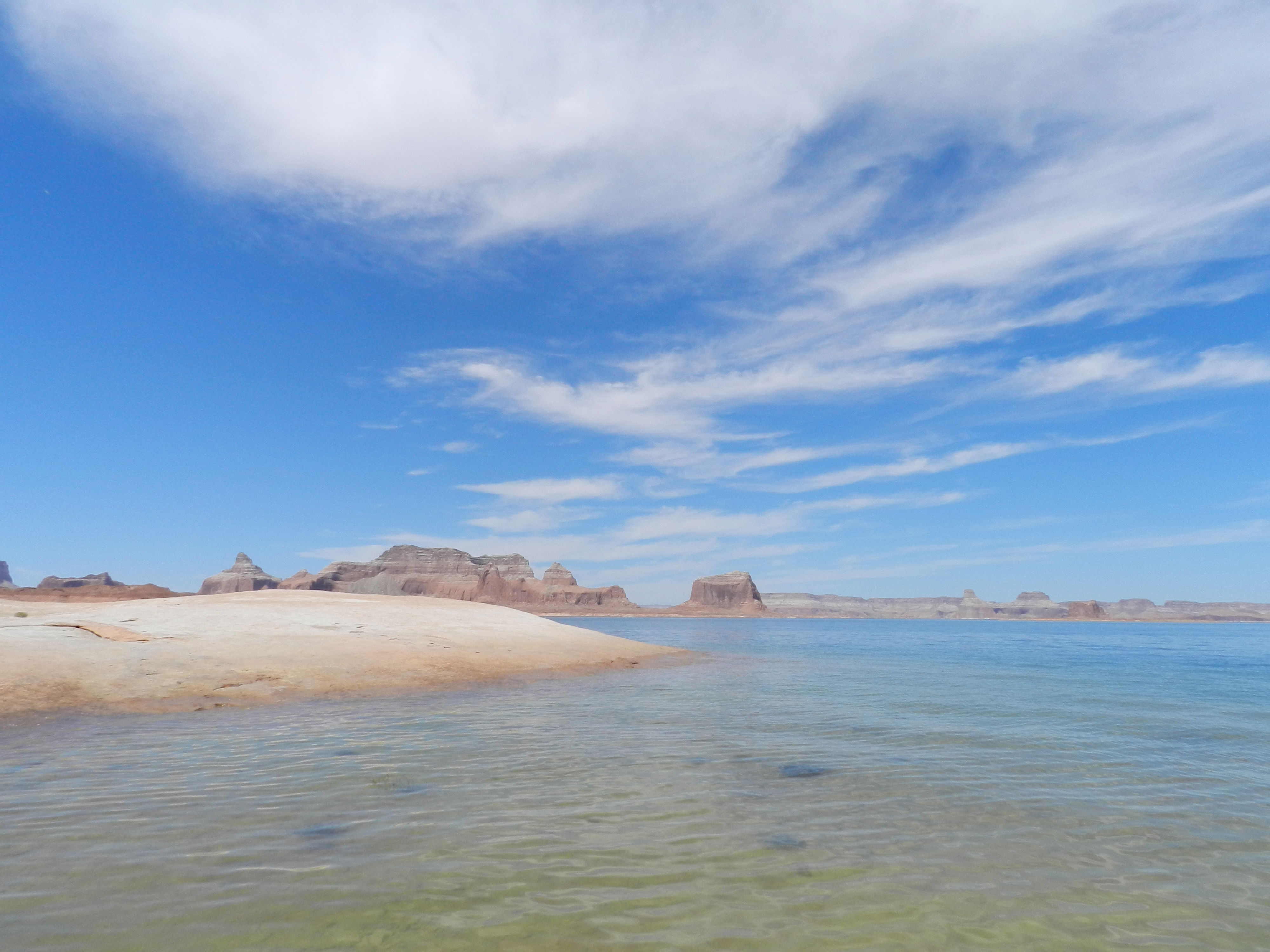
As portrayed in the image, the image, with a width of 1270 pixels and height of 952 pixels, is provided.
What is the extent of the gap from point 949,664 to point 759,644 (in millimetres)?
22008

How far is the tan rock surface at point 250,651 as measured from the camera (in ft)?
53.9

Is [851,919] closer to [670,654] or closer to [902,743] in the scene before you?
[902,743]

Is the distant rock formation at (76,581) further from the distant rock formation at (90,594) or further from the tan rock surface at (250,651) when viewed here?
the tan rock surface at (250,651)

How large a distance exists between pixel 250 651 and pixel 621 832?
1728 centimetres

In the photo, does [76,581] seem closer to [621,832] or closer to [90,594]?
[90,594]

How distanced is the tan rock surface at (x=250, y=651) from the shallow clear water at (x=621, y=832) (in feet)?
7.05

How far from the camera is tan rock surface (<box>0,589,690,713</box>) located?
16.4 meters

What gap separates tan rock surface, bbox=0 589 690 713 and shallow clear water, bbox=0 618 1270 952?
215cm

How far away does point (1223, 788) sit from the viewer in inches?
427

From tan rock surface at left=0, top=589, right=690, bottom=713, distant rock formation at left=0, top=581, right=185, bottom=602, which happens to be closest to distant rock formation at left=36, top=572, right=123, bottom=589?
distant rock formation at left=0, top=581, right=185, bottom=602

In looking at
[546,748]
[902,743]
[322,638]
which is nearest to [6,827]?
[546,748]

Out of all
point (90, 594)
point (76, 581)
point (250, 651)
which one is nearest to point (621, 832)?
point (250, 651)

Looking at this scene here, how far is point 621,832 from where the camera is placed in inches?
313

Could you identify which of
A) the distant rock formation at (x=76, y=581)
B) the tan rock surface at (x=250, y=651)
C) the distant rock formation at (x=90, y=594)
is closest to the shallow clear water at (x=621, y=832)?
the tan rock surface at (x=250, y=651)
